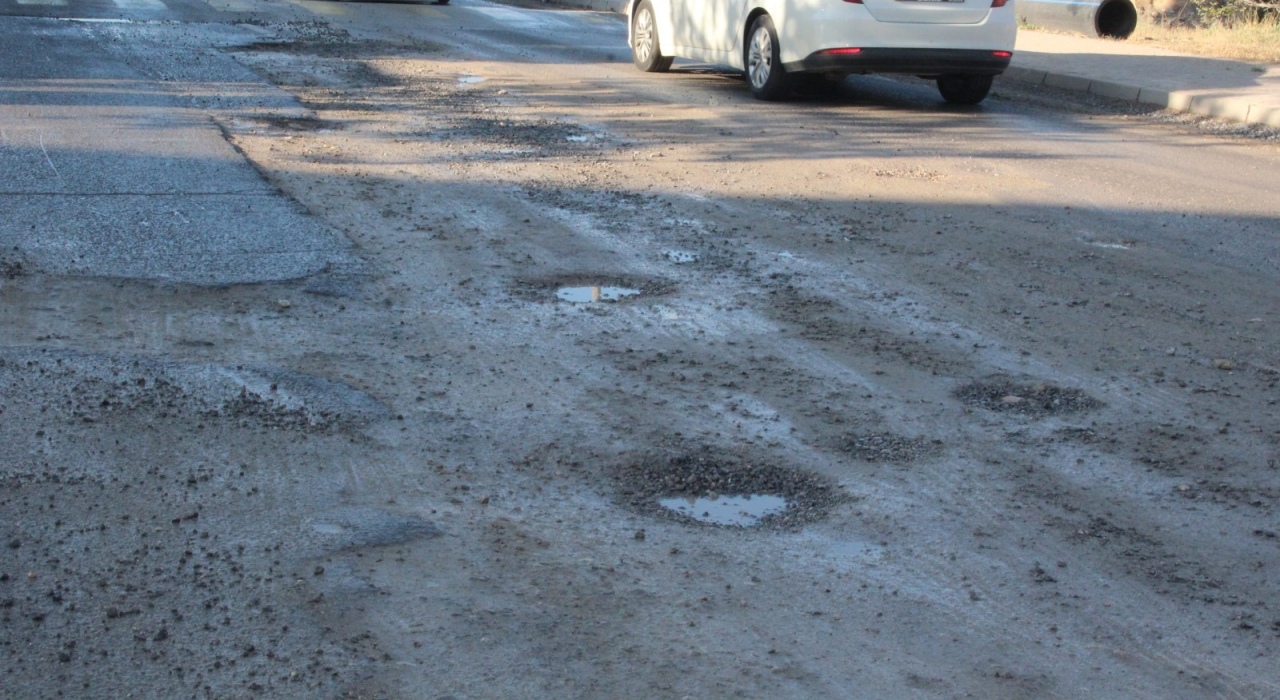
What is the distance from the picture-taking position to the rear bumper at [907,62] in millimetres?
12188

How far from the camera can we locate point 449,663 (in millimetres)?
3303

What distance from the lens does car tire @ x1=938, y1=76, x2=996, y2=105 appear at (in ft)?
43.1

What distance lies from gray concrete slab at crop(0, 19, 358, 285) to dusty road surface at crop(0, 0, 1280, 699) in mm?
41

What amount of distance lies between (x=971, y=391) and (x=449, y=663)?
2.75 meters

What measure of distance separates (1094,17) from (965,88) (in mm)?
7375

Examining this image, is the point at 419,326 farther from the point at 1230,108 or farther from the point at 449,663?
the point at 1230,108

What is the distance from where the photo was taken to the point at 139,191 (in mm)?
8273

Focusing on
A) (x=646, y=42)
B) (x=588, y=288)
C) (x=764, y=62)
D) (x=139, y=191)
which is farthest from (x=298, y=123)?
(x=646, y=42)

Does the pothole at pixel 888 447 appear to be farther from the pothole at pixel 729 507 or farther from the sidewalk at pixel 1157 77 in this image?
the sidewalk at pixel 1157 77

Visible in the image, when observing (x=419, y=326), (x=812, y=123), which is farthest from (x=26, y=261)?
(x=812, y=123)

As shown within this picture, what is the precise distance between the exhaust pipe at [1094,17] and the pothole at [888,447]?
644 inches

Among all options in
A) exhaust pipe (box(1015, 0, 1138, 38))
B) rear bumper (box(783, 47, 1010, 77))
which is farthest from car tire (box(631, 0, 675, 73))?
exhaust pipe (box(1015, 0, 1138, 38))

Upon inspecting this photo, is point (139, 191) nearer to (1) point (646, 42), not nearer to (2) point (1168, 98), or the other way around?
(1) point (646, 42)

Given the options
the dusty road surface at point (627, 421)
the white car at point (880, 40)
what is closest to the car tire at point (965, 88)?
the white car at point (880, 40)
